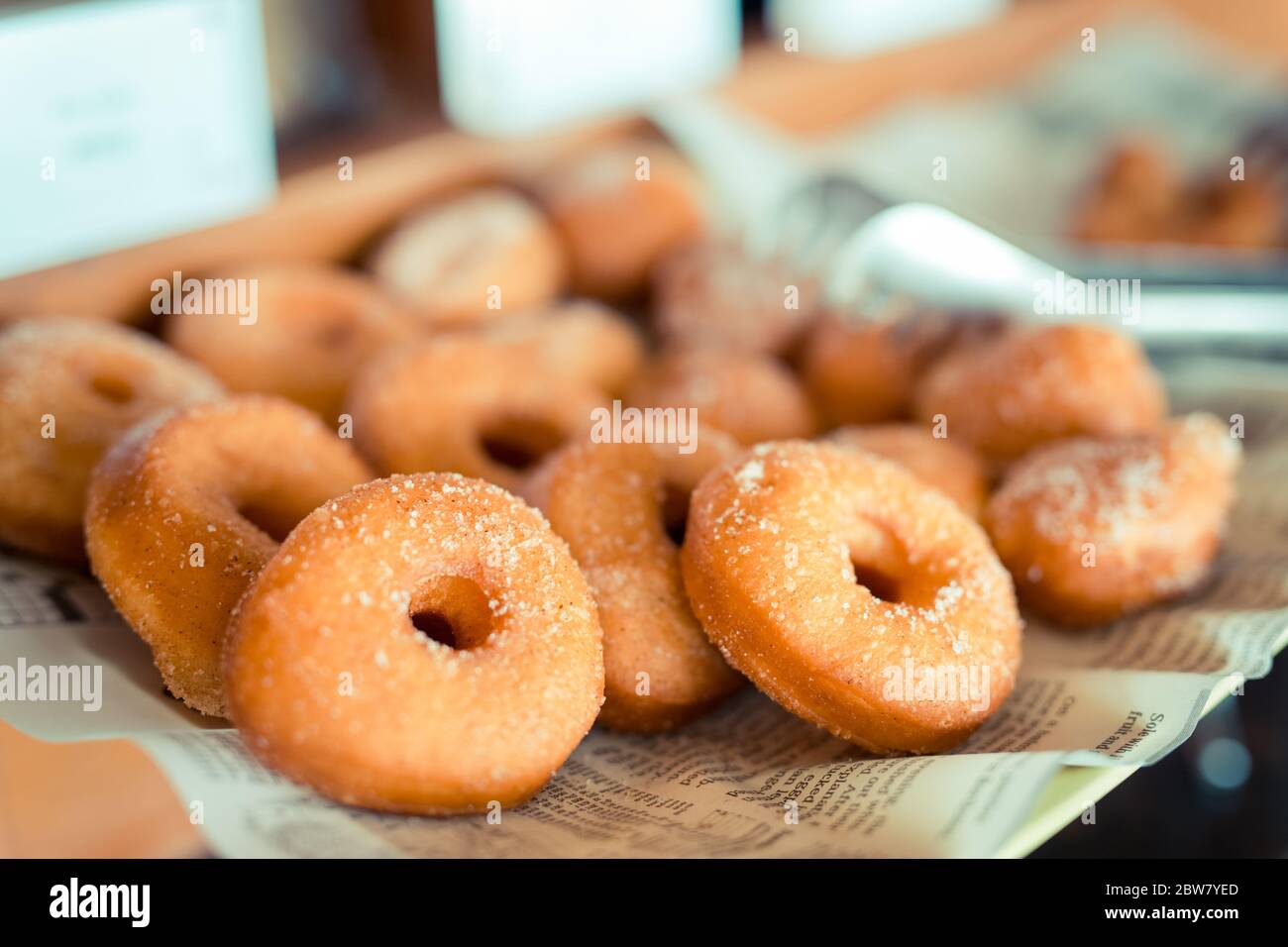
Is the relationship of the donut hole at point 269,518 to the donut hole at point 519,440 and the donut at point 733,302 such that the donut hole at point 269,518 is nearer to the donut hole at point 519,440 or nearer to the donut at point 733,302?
the donut hole at point 519,440

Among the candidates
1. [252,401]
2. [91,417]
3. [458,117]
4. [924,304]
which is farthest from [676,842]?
[458,117]

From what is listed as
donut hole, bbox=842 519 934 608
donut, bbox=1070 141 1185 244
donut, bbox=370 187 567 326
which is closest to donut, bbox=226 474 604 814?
donut hole, bbox=842 519 934 608

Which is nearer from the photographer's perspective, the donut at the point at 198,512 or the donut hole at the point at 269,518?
the donut at the point at 198,512

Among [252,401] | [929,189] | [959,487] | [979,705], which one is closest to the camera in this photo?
[979,705]

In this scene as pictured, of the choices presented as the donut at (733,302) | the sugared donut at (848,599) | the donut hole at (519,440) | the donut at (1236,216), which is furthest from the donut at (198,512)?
the donut at (1236,216)

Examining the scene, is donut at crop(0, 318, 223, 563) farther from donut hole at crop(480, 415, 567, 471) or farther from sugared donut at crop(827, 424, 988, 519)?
sugared donut at crop(827, 424, 988, 519)

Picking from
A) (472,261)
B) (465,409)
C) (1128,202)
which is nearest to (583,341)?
(472,261)
